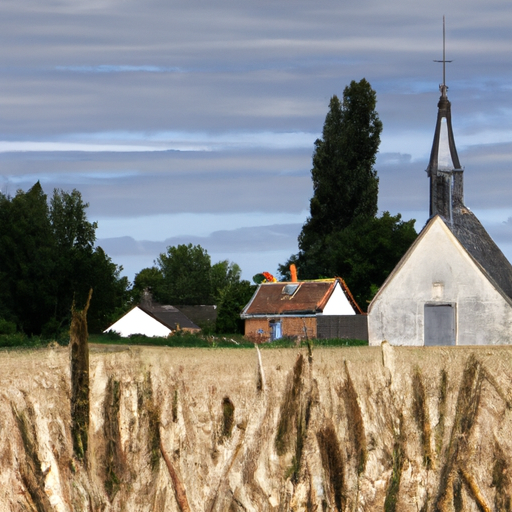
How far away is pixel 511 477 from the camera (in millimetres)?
25234

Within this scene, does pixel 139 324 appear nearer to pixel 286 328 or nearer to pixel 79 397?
pixel 286 328

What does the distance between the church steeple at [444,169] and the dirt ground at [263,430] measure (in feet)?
44.1

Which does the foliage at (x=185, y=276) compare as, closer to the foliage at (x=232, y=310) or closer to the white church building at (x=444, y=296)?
the foliage at (x=232, y=310)

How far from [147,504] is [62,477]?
2.49 m

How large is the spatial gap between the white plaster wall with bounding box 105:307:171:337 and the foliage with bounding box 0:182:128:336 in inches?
196

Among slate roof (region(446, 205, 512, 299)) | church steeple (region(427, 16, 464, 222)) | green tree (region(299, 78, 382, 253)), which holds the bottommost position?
slate roof (region(446, 205, 512, 299))

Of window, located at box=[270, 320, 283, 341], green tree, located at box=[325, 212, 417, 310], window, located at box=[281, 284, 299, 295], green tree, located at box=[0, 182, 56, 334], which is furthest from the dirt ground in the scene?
green tree, located at box=[0, 182, 56, 334]

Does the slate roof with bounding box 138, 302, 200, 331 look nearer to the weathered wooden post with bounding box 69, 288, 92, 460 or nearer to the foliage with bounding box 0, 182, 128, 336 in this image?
the foliage with bounding box 0, 182, 128, 336

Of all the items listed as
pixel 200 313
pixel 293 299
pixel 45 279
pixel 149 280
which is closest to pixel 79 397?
pixel 293 299

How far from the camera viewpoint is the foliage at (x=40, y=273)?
217 ft

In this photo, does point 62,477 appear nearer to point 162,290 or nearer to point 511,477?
point 511,477

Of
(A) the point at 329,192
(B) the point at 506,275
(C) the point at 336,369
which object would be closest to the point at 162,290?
(A) the point at 329,192

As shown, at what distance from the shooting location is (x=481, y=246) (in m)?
38.2

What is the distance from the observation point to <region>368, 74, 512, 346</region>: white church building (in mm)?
35500
